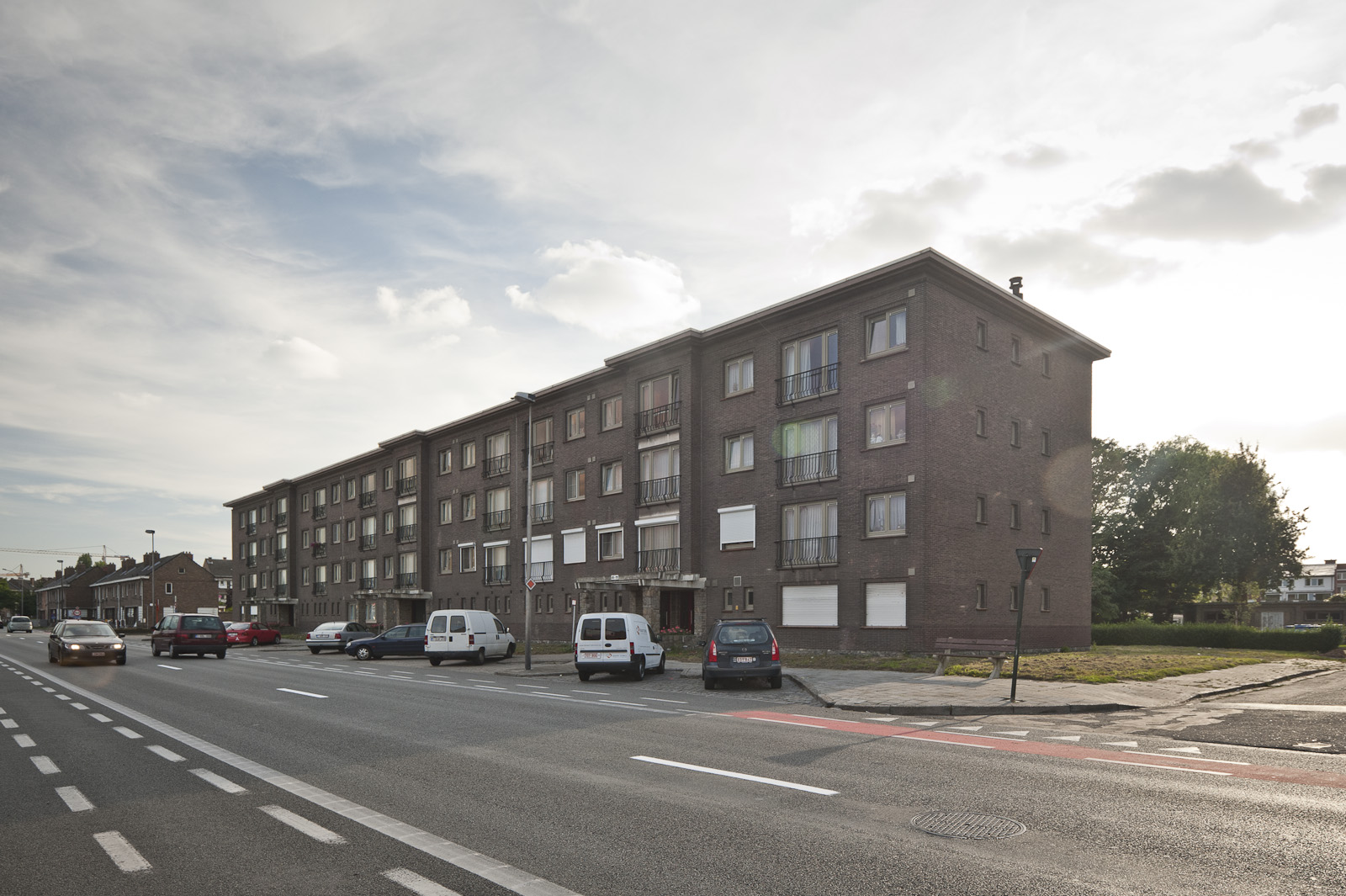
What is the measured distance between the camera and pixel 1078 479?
36219 millimetres

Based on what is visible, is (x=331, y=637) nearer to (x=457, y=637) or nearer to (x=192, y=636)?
(x=192, y=636)

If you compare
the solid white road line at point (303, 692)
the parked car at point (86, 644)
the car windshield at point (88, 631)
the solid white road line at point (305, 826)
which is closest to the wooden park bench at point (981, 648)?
the solid white road line at point (303, 692)

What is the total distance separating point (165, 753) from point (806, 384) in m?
25.2

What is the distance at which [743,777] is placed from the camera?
29.2 feet

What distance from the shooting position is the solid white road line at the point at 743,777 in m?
8.18

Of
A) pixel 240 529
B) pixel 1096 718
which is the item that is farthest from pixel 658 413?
pixel 240 529

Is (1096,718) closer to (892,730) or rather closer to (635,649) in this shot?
(892,730)

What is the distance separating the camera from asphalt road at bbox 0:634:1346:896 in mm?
5645

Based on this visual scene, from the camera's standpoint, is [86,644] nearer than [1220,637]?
Yes

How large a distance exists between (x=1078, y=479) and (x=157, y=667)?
1314 inches

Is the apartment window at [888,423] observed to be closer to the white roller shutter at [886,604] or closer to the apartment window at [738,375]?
the white roller shutter at [886,604]

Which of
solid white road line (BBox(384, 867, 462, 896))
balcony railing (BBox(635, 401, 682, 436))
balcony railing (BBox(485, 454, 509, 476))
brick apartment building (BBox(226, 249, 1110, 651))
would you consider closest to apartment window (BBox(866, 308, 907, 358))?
brick apartment building (BBox(226, 249, 1110, 651))

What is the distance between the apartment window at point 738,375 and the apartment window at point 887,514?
24.4 ft

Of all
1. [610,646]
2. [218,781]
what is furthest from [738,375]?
[218,781]
